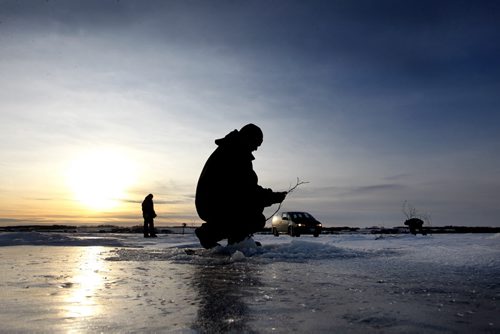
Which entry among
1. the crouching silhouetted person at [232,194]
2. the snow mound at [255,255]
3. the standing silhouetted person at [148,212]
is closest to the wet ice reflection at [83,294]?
the snow mound at [255,255]

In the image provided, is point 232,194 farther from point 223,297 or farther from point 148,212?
point 148,212

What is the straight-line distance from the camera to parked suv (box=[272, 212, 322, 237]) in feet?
80.6

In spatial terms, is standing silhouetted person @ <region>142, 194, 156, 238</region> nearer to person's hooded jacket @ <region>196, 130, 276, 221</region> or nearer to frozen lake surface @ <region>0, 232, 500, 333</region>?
person's hooded jacket @ <region>196, 130, 276, 221</region>

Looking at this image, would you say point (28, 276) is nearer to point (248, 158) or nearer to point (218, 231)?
point (218, 231)

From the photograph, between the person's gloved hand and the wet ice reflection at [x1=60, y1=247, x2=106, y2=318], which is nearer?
the wet ice reflection at [x1=60, y1=247, x2=106, y2=318]

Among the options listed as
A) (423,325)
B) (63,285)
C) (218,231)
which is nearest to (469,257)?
(423,325)

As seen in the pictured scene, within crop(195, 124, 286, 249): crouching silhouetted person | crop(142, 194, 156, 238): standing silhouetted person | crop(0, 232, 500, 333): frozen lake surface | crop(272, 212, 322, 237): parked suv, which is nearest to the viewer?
crop(0, 232, 500, 333): frozen lake surface

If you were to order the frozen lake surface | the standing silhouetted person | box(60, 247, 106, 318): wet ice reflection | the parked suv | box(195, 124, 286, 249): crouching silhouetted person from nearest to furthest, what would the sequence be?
the frozen lake surface
box(60, 247, 106, 318): wet ice reflection
box(195, 124, 286, 249): crouching silhouetted person
the standing silhouetted person
the parked suv

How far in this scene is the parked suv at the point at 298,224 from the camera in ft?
80.6

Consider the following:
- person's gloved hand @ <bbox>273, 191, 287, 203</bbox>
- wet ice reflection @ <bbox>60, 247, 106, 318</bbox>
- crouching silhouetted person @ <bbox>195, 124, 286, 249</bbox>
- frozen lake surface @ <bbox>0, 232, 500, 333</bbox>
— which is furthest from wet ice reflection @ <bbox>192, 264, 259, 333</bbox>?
person's gloved hand @ <bbox>273, 191, 287, 203</bbox>

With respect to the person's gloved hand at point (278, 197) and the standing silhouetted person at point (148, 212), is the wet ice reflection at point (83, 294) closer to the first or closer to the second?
the person's gloved hand at point (278, 197)

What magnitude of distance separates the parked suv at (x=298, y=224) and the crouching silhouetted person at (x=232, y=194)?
18174mm

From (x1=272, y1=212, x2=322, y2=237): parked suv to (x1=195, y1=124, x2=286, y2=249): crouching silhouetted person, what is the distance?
59.6ft

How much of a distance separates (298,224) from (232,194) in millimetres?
18662
